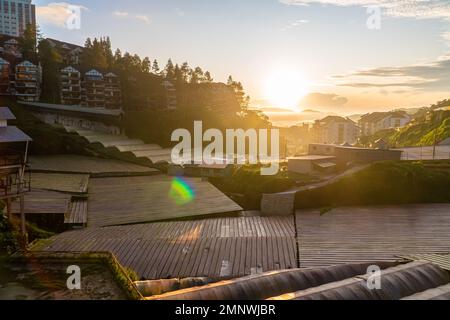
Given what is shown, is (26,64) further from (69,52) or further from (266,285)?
(266,285)

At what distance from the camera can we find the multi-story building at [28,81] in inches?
2281

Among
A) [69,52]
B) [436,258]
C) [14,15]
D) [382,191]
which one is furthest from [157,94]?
[14,15]

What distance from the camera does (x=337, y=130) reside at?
390 ft

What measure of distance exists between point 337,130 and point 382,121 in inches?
749

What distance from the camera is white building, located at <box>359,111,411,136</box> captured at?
118 m

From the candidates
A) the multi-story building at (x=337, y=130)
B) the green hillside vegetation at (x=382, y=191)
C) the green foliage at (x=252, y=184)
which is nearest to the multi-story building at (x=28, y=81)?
the green foliage at (x=252, y=184)

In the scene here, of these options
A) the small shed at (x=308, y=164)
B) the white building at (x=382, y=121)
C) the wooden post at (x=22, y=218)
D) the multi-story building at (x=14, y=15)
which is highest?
the multi-story building at (x=14, y=15)

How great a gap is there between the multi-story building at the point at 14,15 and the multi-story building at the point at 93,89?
369ft

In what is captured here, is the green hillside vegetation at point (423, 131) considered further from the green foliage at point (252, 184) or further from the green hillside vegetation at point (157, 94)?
the green foliage at point (252, 184)

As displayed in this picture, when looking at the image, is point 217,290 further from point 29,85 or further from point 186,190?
point 29,85

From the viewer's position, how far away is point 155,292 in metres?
11.1
